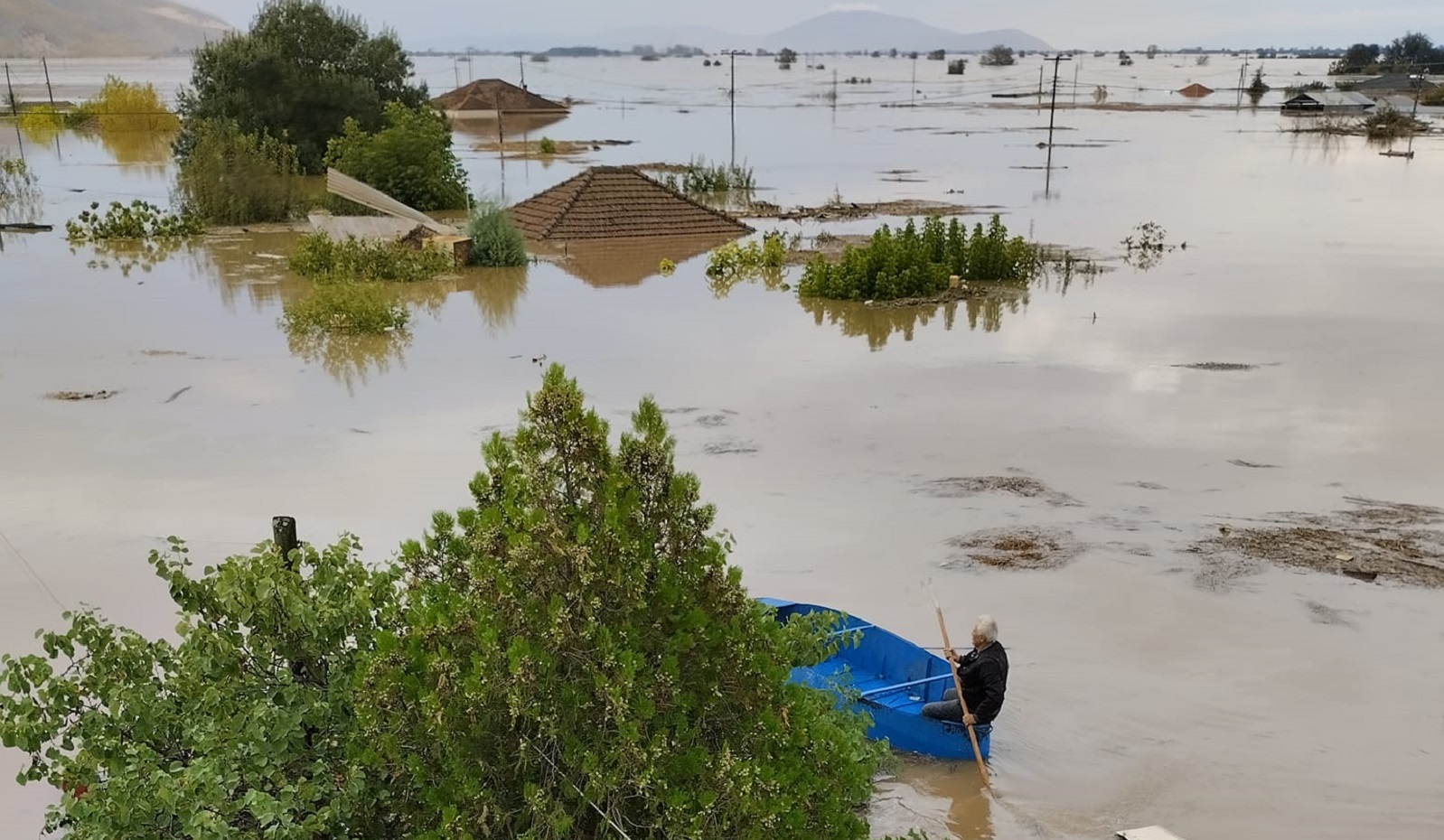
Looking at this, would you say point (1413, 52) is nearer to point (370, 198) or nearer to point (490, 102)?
point (490, 102)

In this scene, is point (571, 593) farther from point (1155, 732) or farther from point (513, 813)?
point (1155, 732)

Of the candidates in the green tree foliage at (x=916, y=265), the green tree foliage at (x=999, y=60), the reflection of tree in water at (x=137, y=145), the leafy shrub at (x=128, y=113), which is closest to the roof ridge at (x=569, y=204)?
the green tree foliage at (x=916, y=265)

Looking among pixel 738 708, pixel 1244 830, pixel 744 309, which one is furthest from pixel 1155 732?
pixel 744 309

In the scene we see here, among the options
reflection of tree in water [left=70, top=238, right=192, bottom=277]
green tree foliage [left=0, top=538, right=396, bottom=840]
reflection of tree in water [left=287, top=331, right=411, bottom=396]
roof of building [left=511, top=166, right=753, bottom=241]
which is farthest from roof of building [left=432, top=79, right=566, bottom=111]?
green tree foliage [left=0, top=538, right=396, bottom=840]

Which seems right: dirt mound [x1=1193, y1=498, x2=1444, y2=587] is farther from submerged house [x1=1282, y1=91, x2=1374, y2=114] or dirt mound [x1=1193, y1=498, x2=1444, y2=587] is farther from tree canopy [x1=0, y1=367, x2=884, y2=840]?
submerged house [x1=1282, y1=91, x2=1374, y2=114]

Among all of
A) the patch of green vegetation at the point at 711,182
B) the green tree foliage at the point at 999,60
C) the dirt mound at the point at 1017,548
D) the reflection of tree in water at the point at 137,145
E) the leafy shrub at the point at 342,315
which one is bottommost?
the dirt mound at the point at 1017,548

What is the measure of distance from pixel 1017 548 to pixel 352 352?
953cm

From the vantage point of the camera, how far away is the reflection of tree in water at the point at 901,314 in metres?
17.2

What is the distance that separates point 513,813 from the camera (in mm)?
3092

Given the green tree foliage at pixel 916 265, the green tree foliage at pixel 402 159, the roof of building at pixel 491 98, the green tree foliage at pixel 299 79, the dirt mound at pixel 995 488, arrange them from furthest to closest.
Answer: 1. the roof of building at pixel 491 98
2. the green tree foliage at pixel 299 79
3. the green tree foliage at pixel 402 159
4. the green tree foliage at pixel 916 265
5. the dirt mound at pixel 995 488

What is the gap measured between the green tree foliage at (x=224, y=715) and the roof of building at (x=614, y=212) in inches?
832

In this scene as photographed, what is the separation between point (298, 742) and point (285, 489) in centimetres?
743

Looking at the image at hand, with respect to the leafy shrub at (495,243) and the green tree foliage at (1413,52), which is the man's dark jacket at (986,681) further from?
the green tree foliage at (1413,52)

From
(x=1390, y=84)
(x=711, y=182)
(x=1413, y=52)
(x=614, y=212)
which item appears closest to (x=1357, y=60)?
(x=1413, y=52)
